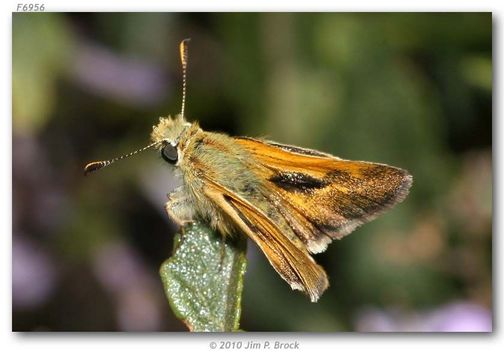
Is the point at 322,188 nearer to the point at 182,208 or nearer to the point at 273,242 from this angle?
the point at 273,242

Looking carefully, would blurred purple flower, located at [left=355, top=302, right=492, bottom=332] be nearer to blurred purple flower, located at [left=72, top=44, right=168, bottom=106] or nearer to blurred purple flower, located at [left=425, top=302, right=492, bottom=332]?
blurred purple flower, located at [left=425, top=302, right=492, bottom=332]

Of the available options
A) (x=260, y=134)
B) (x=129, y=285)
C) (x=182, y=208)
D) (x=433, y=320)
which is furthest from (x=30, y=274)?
(x=433, y=320)

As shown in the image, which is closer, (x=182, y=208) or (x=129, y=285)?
(x=182, y=208)

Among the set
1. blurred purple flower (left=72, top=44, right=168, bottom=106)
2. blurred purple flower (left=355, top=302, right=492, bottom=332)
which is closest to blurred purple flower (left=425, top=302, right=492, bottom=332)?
blurred purple flower (left=355, top=302, right=492, bottom=332)

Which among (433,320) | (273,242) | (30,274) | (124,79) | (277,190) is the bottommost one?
(433,320)
